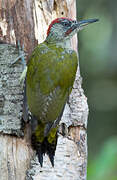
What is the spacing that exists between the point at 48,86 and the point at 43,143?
49 centimetres

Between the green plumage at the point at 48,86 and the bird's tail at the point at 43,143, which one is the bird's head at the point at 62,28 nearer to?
the green plumage at the point at 48,86

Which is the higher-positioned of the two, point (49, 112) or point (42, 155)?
point (49, 112)

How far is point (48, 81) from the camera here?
12.1 ft

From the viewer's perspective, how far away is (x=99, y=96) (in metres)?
7.03

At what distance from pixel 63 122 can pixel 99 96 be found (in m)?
3.24

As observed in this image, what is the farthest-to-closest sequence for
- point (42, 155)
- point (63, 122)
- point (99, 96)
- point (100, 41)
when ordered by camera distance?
point (99, 96), point (100, 41), point (63, 122), point (42, 155)

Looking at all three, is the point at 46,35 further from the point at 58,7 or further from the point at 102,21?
the point at 102,21

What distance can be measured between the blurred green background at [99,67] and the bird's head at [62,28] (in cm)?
221

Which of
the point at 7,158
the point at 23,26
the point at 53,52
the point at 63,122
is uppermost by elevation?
the point at 23,26

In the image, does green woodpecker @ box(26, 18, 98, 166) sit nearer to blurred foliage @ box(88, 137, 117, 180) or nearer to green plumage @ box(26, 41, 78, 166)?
green plumage @ box(26, 41, 78, 166)

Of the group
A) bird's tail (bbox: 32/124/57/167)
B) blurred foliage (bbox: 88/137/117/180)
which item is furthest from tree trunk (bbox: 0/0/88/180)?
blurred foliage (bbox: 88/137/117/180)

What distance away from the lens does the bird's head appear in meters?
3.98

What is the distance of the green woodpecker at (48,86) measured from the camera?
Answer: 3564mm

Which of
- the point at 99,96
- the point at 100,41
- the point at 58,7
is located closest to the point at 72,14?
the point at 58,7
